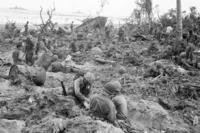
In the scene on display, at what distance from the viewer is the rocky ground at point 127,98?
15.2 ft

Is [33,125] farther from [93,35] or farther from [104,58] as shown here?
[93,35]

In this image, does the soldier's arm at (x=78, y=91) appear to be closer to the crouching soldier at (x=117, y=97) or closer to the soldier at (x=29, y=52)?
the crouching soldier at (x=117, y=97)

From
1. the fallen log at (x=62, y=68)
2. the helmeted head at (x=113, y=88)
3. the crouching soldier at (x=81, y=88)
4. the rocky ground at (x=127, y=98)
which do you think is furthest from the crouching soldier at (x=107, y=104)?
the fallen log at (x=62, y=68)

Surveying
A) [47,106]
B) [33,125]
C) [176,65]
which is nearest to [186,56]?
[176,65]

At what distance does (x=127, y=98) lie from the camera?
7195mm

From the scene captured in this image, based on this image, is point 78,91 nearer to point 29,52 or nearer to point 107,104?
point 107,104

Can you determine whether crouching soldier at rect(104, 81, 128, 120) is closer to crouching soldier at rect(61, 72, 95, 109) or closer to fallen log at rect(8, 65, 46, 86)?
crouching soldier at rect(61, 72, 95, 109)

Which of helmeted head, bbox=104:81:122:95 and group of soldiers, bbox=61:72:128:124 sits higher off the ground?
helmeted head, bbox=104:81:122:95

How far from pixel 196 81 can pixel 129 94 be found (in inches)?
82.0

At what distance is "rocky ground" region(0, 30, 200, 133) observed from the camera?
463 centimetres

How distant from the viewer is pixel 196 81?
8266mm

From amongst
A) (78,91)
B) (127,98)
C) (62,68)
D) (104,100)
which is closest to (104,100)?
(104,100)

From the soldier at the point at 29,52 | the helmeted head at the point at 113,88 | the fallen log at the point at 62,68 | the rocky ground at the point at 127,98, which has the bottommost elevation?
the rocky ground at the point at 127,98

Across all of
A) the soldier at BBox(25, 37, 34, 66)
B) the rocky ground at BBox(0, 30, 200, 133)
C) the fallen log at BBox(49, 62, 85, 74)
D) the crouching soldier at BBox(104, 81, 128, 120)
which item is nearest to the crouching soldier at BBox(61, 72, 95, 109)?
the rocky ground at BBox(0, 30, 200, 133)
